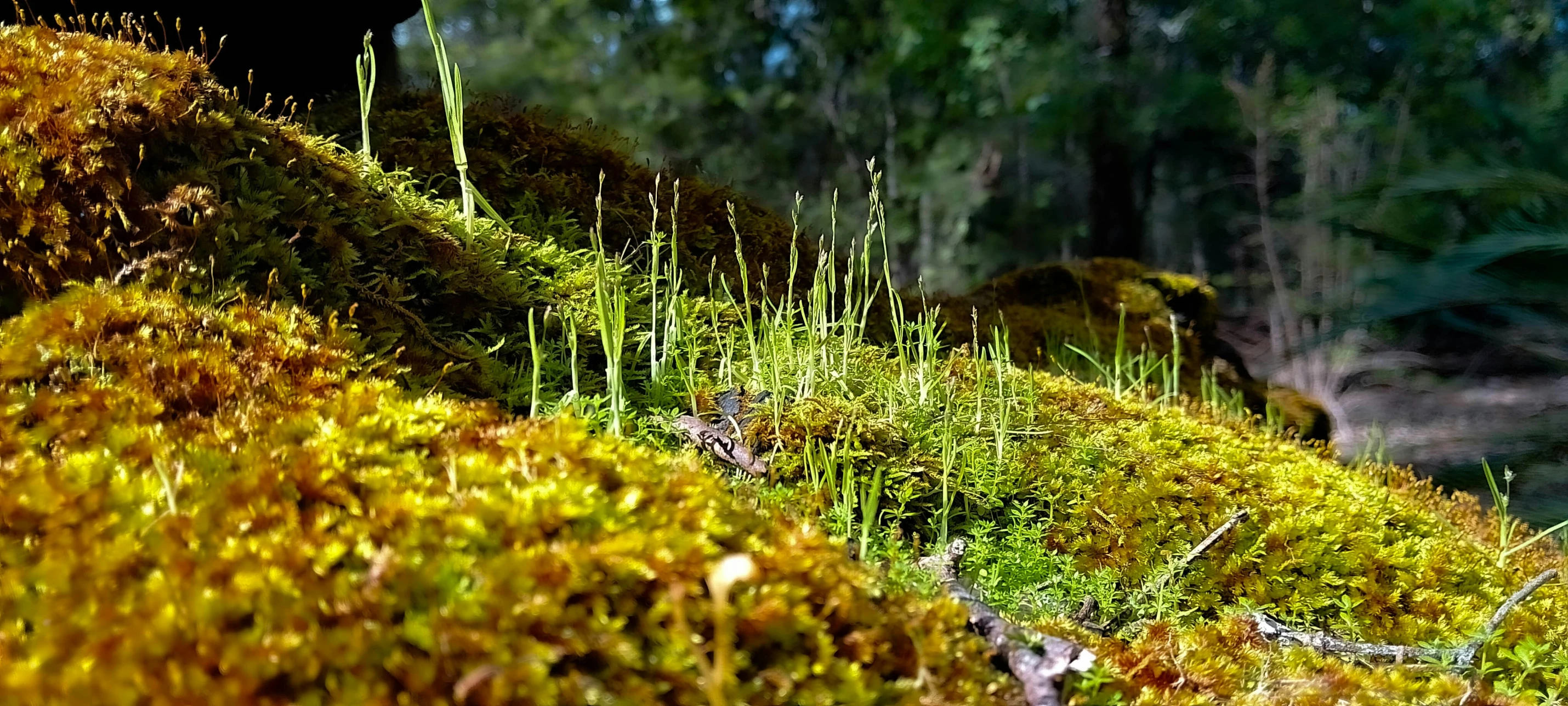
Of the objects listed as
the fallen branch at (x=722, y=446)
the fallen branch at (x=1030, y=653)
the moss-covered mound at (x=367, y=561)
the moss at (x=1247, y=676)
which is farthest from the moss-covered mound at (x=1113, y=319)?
the moss-covered mound at (x=367, y=561)

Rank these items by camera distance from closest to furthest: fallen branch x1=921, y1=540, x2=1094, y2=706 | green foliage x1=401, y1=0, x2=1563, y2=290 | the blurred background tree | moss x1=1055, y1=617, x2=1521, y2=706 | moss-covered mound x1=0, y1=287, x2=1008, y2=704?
moss-covered mound x1=0, y1=287, x2=1008, y2=704 → fallen branch x1=921, y1=540, x2=1094, y2=706 → moss x1=1055, y1=617, x2=1521, y2=706 → the blurred background tree → green foliage x1=401, y1=0, x2=1563, y2=290

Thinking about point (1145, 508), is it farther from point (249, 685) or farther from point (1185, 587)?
point (249, 685)

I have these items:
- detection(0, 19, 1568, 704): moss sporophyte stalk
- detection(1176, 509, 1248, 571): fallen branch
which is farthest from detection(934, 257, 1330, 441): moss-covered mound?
detection(1176, 509, 1248, 571): fallen branch

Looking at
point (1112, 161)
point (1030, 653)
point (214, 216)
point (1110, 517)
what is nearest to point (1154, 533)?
point (1110, 517)

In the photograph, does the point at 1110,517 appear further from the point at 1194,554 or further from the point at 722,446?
the point at 722,446

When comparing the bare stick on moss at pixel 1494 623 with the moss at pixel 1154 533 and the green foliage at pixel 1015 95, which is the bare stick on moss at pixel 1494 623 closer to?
the moss at pixel 1154 533

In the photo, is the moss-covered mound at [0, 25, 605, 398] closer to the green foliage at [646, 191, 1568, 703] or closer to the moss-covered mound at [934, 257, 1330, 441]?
the green foliage at [646, 191, 1568, 703]

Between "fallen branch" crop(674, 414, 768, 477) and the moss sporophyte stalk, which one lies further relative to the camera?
"fallen branch" crop(674, 414, 768, 477)
